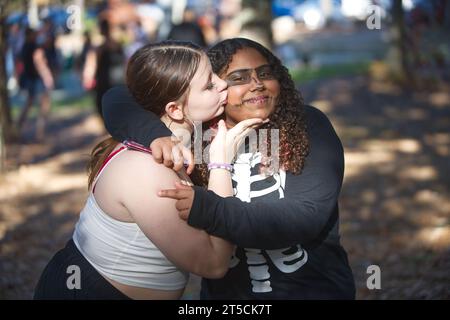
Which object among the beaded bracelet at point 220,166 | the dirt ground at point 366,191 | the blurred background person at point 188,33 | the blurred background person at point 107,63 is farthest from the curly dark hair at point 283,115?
the blurred background person at point 107,63

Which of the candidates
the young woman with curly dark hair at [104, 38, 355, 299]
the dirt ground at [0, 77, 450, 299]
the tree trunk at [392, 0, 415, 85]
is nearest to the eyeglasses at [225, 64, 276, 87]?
the young woman with curly dark hair at [104, 38, 355, 299]

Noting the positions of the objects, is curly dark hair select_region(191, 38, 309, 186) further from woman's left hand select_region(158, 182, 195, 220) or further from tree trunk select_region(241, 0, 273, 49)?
tree trunk select_region(241, 0, 273, 49)

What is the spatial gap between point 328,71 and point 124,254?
1514cm

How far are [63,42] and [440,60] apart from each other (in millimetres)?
16726

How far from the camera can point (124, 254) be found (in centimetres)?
237

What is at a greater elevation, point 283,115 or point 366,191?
point 283,115

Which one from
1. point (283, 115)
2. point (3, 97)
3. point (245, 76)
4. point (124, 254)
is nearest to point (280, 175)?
point (283, 115)

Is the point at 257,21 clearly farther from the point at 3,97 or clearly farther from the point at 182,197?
the point at 182,197

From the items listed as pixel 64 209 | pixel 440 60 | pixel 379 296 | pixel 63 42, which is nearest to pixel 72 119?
pixel 64 209

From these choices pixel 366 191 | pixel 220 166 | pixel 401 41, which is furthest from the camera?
pixel 401 41

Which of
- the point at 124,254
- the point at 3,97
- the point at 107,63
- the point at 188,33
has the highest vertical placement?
the point at 124,254

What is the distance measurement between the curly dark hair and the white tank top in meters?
0.48

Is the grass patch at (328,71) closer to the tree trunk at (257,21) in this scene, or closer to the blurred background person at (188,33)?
the blurred background person at (188,33)

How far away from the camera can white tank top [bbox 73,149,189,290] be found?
2352 millimetres
